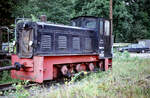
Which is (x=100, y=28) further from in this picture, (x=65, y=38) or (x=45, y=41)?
(x=45, y=41)

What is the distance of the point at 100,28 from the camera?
9406 millimetres

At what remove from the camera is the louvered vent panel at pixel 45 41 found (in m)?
6.79

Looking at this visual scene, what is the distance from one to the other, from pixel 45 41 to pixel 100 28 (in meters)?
3.74

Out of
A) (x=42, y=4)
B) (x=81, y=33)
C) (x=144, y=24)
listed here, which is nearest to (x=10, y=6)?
(x=81, y=33)

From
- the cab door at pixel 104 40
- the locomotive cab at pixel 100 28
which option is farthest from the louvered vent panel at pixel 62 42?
the cab door at pixel 104 40

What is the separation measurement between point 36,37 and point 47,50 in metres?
0.72

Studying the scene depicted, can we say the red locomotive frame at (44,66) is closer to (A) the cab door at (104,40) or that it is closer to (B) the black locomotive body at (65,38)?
(B) the black locomotive body at (65,38)

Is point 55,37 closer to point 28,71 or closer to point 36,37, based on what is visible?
point 36,37

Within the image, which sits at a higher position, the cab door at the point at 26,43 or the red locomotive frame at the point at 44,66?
the cab door at the point at 26,43

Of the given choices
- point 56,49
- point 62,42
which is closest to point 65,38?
point 62,42

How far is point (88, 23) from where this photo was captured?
31.6 feet

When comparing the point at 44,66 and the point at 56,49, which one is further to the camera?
the point at 56,49

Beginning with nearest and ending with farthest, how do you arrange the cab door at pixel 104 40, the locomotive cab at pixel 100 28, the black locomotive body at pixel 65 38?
the black locomotive body at pixel 65 38 → the locomotive cab at pixel 100 28 → the cab door at pixel 104 40

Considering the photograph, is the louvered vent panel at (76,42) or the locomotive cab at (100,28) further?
the locomotive cab at (100,28)
